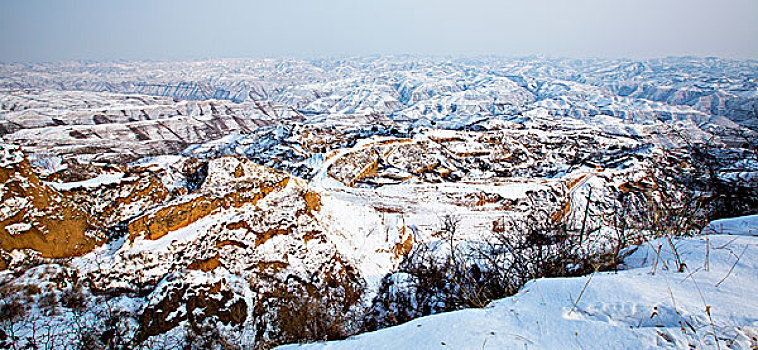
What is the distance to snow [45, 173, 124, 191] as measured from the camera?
1023 centimetres

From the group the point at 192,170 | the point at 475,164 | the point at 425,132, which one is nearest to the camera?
the point at 192,170

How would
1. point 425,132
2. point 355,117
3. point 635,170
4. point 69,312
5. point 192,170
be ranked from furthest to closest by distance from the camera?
point 355,117
point 425,132
point 635,170
point 192,170
point 69,312

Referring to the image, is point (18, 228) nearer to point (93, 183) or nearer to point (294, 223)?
point (93, 183)

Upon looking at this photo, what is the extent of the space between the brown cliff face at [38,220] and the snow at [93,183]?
19.3 inches

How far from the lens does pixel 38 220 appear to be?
28.6 feet

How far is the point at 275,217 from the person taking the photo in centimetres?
1152

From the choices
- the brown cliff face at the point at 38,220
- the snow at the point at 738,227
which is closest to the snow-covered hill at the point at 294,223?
the brown cliff face at the point at 38,220

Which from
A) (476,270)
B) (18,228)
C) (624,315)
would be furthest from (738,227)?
(18,228)

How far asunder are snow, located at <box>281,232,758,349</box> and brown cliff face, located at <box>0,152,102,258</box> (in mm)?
10786

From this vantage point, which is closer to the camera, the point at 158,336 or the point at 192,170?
the point at 158,336

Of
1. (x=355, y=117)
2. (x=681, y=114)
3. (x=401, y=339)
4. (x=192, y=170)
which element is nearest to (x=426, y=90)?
(x=355, y=117)

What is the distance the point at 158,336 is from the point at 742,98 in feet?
482

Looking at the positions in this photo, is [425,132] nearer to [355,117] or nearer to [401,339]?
[401,339]

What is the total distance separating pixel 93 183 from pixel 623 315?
48.7 feet
